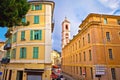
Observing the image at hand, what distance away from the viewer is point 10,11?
34.7ft

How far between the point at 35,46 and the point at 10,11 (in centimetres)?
1255

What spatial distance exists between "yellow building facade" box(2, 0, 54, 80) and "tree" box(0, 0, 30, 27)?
1036 cm

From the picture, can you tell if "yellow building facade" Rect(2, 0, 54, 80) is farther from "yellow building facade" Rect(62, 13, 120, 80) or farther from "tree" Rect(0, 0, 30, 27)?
"tree" Rect(0, 0, 30, 27)

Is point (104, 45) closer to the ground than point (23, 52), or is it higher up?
higher up

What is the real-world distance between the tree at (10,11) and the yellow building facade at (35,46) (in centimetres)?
1036

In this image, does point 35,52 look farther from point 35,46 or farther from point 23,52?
point 23,52

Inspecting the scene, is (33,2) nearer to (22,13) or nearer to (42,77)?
(42,77)

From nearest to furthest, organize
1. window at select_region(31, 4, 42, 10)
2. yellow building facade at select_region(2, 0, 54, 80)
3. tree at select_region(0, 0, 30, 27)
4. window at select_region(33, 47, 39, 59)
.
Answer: tree at select_region(0, 0, 30, 27) < yellow building facade at select_region(2, 0, 54, 80) < window at select_region(33, 47, 39, 59) < window at select_region(31, 4, 42, 10)

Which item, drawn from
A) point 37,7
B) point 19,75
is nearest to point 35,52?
point 19,75

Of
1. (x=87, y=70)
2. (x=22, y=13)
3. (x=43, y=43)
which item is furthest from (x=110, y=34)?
(x=22, y=13)

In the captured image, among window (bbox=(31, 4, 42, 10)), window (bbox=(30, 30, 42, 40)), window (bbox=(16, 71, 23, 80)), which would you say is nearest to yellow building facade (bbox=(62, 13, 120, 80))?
window (bbox=(31, 4, 42, 10))

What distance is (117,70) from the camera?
27141mm

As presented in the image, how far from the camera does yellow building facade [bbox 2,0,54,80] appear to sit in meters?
22.0

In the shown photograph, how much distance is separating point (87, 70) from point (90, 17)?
10442mm
